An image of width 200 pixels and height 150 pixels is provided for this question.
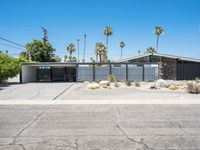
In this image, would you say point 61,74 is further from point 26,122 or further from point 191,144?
point 191,144

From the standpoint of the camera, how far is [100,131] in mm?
8258

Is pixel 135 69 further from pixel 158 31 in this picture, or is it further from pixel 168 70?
pixel 158 31

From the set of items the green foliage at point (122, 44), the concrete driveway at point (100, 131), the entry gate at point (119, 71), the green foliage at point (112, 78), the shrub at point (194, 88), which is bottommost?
Answer: the concrete driveway at point (100, 131)

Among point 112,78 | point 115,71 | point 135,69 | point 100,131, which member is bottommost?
point 100,131

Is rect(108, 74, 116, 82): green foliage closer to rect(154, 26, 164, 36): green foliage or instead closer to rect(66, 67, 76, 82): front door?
rect(66, 67, 76, 82): front door

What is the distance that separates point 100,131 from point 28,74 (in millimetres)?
31831

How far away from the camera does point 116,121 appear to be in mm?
9883

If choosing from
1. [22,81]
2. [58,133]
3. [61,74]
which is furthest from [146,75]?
[58,133]

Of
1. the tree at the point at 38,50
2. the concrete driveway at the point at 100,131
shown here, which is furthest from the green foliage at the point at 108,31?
the concrete driveway at the point at 100,131

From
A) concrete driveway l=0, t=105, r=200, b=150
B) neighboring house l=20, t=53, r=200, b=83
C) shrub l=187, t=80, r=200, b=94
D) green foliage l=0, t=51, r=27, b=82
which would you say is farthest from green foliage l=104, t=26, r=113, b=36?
concrete driveway l=0, t=105, r=200, b=150

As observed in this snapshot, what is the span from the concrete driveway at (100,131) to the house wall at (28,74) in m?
25.6

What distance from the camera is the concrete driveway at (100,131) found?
6746 mm

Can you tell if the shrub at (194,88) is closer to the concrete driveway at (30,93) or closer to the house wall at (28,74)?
the concrete driveway at (30,93)

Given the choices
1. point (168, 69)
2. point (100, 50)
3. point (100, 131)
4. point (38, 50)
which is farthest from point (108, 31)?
point (100, 131)
